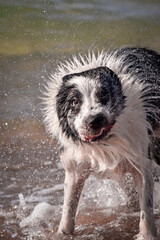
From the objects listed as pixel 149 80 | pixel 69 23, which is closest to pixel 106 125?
pixel 149 80

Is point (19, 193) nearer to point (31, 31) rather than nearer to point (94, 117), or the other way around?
point (94, 117)

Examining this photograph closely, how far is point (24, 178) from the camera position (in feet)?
16.7

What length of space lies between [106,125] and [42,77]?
3767 mm

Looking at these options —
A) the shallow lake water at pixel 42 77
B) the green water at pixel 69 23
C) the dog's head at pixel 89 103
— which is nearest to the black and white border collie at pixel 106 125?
the dog's head at pixel 89 103

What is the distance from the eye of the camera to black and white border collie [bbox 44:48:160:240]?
125 inches

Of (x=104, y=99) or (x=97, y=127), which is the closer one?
(x=97, y=127)

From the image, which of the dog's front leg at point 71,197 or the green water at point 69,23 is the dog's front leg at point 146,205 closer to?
the dog's front leg at point 71,197

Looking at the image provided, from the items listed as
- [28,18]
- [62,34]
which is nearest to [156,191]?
[62,34]

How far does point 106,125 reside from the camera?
3.08m

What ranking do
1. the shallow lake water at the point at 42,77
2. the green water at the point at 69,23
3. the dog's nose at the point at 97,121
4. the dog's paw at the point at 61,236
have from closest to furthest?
the dog's nose at the point at 97,121 < the dog's paw at the point at 61,236 < the shallow lake water at the point at 42,77 < the green water at the point at 69,23

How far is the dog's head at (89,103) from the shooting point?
3.05 metres

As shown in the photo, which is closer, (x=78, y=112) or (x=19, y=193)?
(x=78, y=112)

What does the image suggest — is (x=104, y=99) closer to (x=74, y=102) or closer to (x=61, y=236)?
(x=74, y=102)

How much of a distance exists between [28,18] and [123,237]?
537 centimetres
